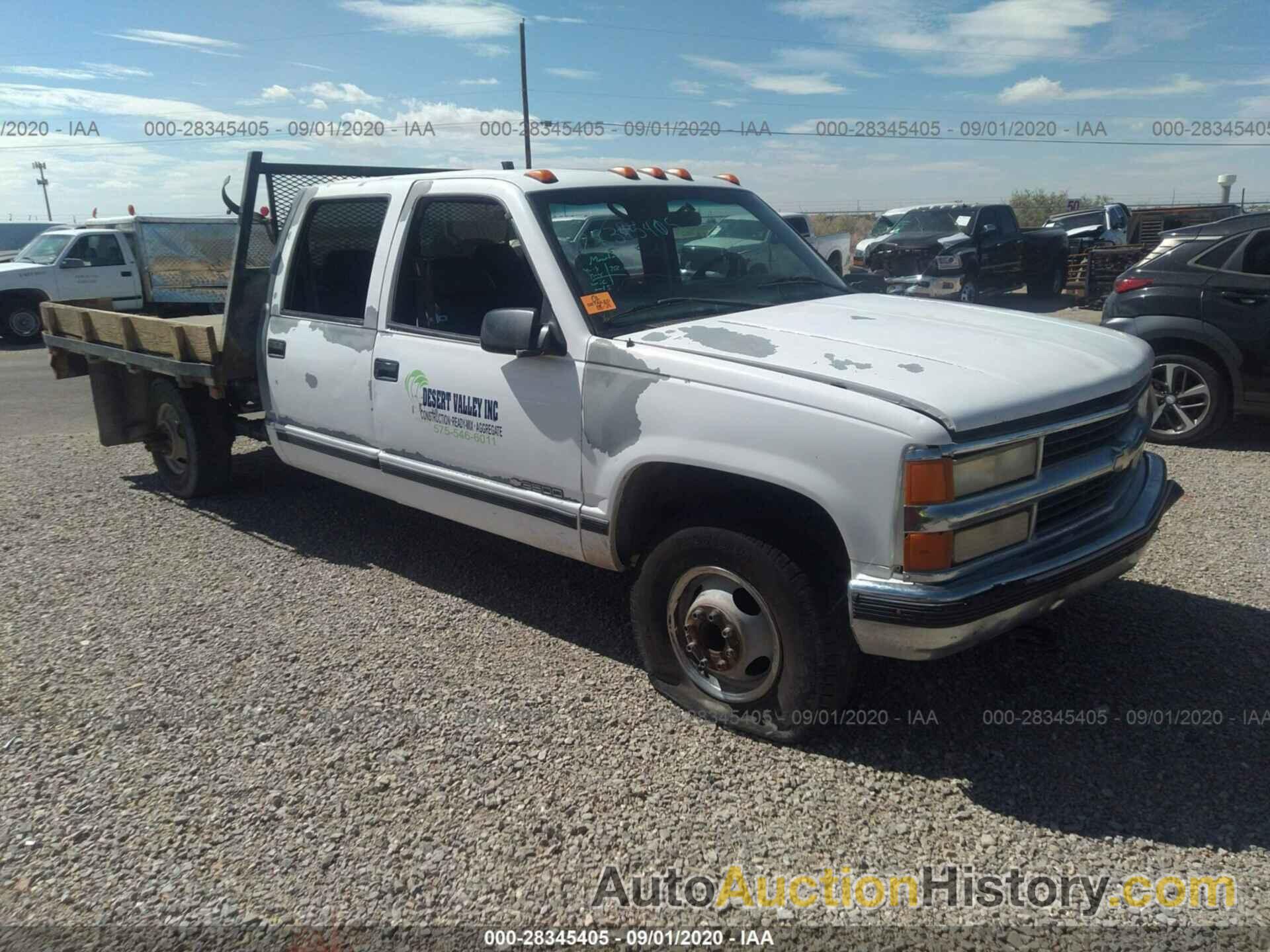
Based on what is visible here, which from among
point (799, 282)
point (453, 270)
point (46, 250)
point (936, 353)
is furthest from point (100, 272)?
point (936, 353)

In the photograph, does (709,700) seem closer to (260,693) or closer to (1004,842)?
(1004,842)

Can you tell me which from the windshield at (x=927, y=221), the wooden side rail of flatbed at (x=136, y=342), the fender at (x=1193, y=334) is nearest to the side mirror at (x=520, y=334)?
the wooden side rail of flatbed at (x=136, y=342)

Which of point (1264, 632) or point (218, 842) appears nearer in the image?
point (218, 842)

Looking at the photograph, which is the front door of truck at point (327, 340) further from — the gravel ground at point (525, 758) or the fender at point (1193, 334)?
the fender at point (1193, 334)

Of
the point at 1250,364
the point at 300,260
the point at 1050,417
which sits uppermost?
the point at 300,260

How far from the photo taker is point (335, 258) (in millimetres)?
5004

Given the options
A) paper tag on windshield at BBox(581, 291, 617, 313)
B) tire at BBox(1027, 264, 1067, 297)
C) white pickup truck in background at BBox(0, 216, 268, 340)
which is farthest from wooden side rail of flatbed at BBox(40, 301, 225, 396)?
tire at BBox(1027, 264, 1067, 297)

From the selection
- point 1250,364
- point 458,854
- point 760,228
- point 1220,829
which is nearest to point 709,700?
point 458,854

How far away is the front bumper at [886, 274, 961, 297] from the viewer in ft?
49.6

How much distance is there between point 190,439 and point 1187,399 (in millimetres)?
6981

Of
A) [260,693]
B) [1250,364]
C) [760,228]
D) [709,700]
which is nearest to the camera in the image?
[709,700]

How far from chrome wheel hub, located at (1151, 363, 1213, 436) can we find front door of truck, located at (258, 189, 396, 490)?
5.55m

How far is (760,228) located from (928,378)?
1.98 meters

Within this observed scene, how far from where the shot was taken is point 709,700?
141 inches
